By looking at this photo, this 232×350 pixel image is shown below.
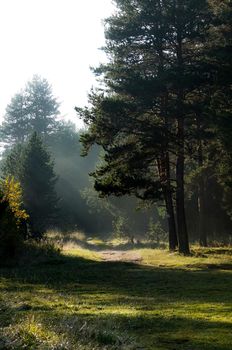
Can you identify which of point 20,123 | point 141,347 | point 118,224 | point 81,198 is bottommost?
point 141,347

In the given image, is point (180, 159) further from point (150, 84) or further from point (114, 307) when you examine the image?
point (114, 307)

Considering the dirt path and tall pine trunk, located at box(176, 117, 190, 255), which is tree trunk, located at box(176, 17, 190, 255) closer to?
tall pine trunk, located at box(176, 117, 190, 255)

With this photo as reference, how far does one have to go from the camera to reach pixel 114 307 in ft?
34.8

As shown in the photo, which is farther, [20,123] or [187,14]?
[20,123]

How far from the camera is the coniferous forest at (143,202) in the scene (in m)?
7.98

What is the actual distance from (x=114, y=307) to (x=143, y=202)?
2165 cm

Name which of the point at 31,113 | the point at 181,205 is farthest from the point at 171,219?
the point at 31,113

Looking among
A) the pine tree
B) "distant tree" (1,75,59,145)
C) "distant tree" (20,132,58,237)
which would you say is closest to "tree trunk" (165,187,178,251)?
the pine tree

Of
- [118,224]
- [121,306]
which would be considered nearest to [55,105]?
[118,224]

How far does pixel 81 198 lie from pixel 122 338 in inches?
2734

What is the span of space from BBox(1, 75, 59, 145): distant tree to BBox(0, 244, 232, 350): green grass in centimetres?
7910

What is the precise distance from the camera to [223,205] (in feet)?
141

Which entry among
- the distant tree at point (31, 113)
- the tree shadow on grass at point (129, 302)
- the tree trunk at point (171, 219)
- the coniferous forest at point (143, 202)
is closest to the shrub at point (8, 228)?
the coniferous forest at point (143, 202)

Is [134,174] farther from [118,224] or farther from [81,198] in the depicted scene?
[81,198]
